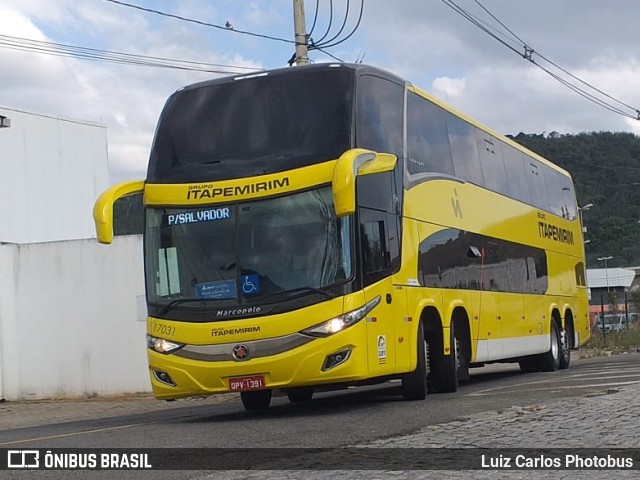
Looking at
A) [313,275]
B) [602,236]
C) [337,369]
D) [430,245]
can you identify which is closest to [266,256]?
[313,275]

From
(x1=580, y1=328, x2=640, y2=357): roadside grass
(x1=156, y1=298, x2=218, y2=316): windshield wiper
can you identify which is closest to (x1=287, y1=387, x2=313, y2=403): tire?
(x1=156, y1=298, x2=218, y2=316): windshield wiper

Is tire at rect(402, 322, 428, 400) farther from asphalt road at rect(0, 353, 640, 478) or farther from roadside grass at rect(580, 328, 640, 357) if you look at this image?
roadside grass at rect(580, 328, 640, 357)

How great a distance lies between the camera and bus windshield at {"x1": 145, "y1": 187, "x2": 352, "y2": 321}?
12562mm

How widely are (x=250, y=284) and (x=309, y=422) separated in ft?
5.82

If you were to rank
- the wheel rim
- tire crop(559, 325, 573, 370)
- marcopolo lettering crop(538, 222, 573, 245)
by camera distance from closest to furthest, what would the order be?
marcopolo lettering crop(538, 222, 573, 245), the wheel rim, tire crop(559, 325, 573, 370)

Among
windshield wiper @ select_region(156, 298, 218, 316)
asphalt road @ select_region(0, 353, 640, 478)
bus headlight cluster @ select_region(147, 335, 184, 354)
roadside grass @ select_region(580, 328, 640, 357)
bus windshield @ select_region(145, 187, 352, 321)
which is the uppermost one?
bus windshield @ select_region(145, 187, 352, 321)

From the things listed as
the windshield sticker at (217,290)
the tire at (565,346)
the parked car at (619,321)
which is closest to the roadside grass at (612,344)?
the parked car at (619,321)

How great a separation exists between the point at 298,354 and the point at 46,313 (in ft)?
46.7

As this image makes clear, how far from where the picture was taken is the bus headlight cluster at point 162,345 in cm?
1282

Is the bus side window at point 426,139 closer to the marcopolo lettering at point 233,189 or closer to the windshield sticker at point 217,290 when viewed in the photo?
the marcopolo lettering at point 233,189

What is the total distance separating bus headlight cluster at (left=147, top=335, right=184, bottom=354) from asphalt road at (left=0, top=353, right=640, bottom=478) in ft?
3.04

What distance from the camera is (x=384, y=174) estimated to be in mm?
13602

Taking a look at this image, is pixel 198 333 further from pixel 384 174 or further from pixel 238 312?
pixel 384 174

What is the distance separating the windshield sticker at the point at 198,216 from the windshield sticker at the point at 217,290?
80cm
